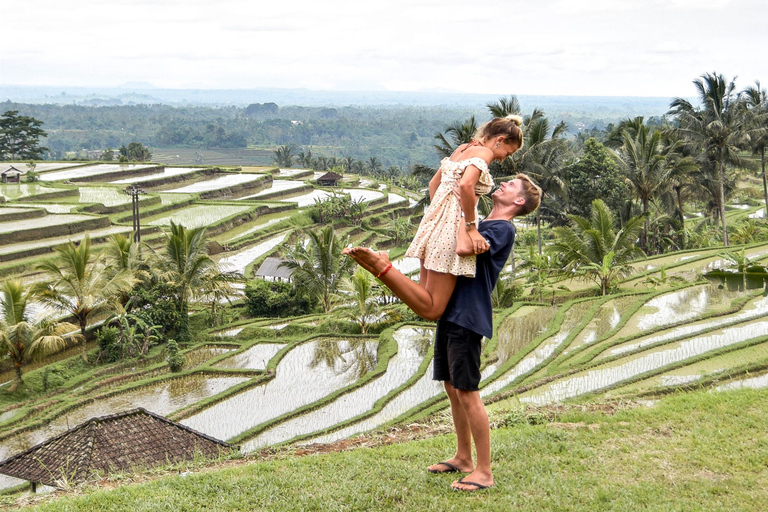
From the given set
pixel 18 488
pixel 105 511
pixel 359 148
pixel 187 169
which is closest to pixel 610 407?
pixel 105 511

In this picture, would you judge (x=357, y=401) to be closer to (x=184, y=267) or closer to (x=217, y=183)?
(x=184, y=267)

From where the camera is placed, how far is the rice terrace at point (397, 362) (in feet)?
13.3

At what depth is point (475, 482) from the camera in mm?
3754

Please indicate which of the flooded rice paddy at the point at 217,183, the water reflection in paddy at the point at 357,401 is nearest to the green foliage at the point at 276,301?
the water reflection in paddy at the point at 357,401

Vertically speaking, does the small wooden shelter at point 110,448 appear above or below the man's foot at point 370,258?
below

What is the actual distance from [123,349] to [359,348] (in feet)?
16.1

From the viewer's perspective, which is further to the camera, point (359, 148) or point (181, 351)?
point (359, 148)

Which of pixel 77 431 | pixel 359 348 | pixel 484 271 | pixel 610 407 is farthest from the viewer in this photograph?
pixel 359 348

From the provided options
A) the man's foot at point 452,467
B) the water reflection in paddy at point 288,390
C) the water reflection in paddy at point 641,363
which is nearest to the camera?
the man's foot at point 452,467

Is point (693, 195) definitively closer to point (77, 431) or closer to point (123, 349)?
point (123, 349)

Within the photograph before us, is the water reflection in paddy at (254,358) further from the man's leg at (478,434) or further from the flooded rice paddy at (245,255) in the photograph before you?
the man's leg at (478,434)

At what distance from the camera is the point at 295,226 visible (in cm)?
3197

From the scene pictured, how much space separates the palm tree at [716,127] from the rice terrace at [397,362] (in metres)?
0.84

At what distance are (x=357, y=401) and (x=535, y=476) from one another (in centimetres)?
721
